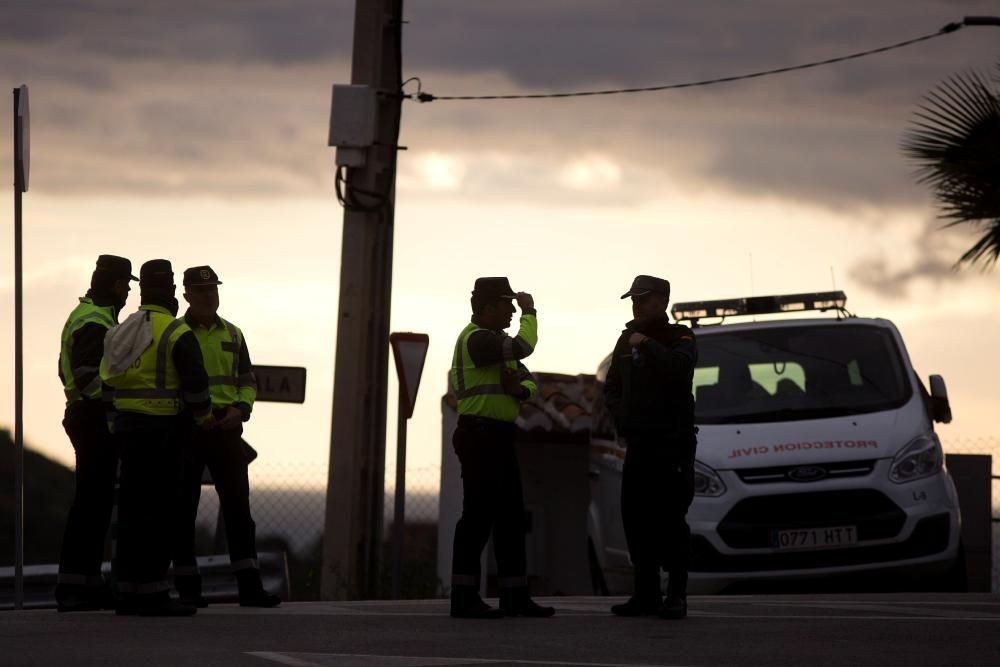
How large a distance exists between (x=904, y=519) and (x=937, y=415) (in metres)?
1.10

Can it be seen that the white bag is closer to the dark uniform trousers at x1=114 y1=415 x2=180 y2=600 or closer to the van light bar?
the dark uniform trousers at x1=114 y1=415 x2=180 y2=600

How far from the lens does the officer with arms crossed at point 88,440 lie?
473 inches

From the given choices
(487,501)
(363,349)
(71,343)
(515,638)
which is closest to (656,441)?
(487,501)

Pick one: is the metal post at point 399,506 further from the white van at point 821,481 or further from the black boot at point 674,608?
the black boot at point 674,608

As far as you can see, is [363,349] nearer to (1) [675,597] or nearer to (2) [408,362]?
(2) [408,362]

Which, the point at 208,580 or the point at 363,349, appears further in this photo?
the point at 363,349

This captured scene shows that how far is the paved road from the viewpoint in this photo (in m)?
9.27

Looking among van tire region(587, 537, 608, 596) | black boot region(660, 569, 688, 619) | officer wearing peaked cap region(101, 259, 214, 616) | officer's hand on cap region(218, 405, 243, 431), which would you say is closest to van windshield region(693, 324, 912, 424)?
van tire region(587, 537, 608, 596)

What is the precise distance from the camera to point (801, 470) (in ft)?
45.3

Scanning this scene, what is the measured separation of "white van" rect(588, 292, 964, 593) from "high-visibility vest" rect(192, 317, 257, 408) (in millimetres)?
3150

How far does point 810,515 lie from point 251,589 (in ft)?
12.0

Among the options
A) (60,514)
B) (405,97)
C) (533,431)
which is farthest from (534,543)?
(60,514)

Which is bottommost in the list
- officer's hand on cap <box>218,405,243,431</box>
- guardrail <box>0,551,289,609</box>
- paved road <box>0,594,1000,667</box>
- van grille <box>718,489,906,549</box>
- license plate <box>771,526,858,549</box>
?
paved road <box>0,594,1000,667</box>

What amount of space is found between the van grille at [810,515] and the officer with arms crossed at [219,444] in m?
3.21
